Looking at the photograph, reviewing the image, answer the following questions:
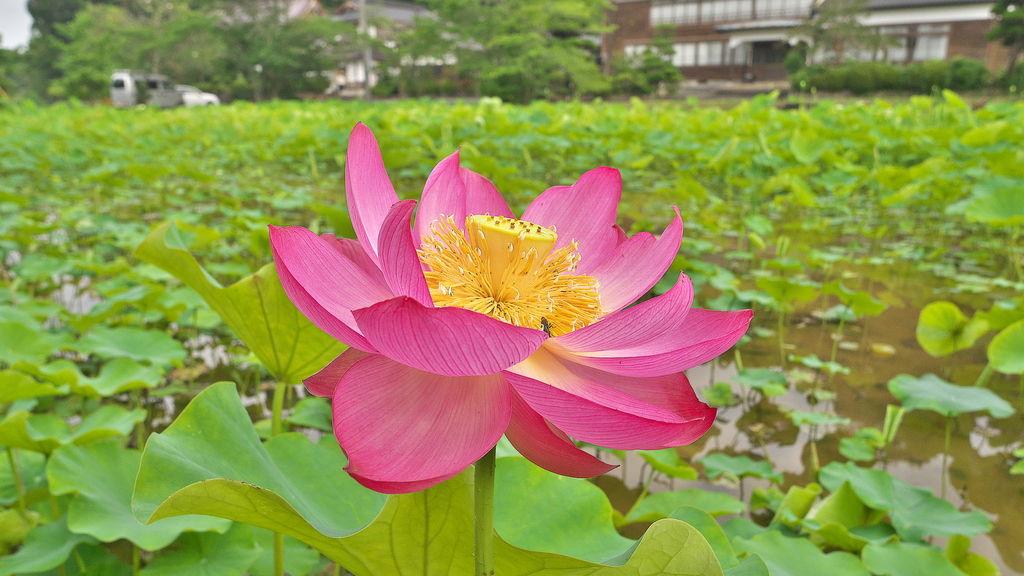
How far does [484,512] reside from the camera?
0.41 metres

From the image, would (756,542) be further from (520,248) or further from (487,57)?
(487,57)

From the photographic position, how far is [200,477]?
49 centimetres

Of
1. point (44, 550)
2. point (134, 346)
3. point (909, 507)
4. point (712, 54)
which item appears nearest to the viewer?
point (44, 550)

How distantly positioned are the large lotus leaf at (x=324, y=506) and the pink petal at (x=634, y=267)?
18cm

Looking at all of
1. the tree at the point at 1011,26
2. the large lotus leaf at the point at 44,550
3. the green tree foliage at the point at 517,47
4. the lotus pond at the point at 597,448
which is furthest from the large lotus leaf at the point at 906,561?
the tree at the point at 1011,26

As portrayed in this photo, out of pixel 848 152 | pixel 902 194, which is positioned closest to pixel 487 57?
pixel 848 152

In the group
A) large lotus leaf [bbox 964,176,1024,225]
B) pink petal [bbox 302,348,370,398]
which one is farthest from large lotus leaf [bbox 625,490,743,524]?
large lotus leaf [bbox 964,176,1024,225]

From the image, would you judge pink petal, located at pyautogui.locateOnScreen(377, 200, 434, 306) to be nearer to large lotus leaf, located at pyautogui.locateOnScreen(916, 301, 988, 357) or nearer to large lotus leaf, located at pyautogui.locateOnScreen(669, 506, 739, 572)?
large lotus leaf, located at pyautogui.locateOnScreen(669, 506, 739, 572)

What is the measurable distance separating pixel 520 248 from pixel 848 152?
441 cm

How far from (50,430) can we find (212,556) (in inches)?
12.9

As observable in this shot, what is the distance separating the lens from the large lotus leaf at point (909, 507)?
100cm

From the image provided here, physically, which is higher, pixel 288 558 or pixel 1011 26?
pixel 1011 26

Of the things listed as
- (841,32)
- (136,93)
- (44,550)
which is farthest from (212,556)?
(136,93)

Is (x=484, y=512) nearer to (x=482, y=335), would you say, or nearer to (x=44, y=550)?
(x=482, y=335)
